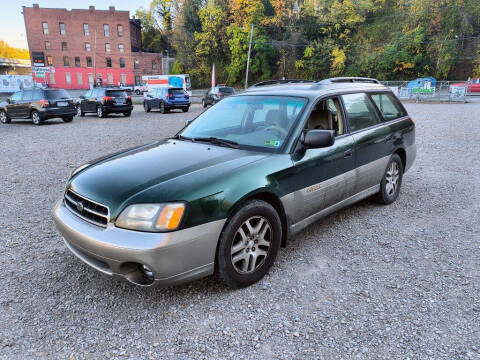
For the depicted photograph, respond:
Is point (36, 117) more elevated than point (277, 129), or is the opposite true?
point (277, 129)

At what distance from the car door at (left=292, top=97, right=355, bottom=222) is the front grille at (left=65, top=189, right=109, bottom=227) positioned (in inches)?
65.5

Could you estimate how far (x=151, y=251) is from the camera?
92.2 inches

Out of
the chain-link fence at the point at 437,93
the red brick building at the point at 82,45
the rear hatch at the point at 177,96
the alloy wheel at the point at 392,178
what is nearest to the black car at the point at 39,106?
the rear hatch at the point at 177,96

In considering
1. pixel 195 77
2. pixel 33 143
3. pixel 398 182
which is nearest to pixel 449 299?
pixel 398 182

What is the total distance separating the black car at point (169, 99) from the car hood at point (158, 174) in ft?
60.2

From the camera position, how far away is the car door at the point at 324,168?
10.7ft

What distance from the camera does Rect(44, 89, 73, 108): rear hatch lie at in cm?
1545

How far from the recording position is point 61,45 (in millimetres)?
59875

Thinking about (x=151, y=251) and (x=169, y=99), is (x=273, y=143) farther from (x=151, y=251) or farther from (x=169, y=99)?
(x=169, y=99)

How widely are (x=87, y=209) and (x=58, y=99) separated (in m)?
15.3

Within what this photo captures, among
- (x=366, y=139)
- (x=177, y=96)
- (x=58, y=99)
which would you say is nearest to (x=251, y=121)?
(x=366, y=139)

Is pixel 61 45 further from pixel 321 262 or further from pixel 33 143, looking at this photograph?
pixel 321 262

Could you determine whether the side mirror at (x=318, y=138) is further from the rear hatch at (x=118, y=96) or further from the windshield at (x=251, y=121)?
the rear hatch at (x=118, y=96)

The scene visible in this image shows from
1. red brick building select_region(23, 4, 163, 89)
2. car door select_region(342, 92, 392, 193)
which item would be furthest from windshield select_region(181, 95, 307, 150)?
red brick building select_region(23, 4, 163, 89)
